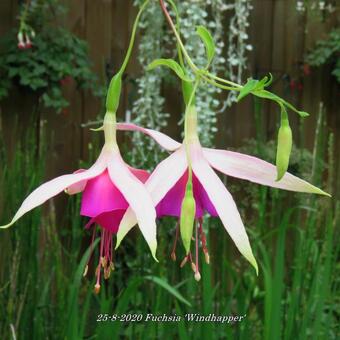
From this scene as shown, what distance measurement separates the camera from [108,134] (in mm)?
354

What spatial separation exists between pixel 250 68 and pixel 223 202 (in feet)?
6.33

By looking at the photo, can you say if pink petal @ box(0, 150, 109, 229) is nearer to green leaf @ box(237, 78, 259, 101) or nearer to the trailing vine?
green leaf @ box(237, 78, 259, 101)

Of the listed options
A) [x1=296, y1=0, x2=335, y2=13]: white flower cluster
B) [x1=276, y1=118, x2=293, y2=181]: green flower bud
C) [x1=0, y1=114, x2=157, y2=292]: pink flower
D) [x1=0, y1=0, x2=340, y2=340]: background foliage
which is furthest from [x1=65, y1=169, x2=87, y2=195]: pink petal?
[x1=296, y1=0, x2=335, y2=13]: white flower cluster

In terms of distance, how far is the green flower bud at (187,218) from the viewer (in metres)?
0.28

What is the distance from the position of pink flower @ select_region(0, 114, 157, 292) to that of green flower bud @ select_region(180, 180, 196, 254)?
0.06 feet

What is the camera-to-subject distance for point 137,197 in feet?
0.96

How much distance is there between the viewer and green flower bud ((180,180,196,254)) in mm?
285

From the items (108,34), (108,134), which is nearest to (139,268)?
(108,134)

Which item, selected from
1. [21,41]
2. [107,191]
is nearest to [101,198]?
[107,191]

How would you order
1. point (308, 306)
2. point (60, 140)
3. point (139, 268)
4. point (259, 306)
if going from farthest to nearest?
point (60, 140)
point (259, 306)
point (139, 268)
point (308, 306)

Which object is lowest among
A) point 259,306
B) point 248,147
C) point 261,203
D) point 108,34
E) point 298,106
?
point 259,306

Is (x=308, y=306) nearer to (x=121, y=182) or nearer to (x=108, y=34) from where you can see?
(x=121, y=182)

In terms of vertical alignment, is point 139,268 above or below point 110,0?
below

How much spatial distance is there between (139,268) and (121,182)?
22.5 inches
